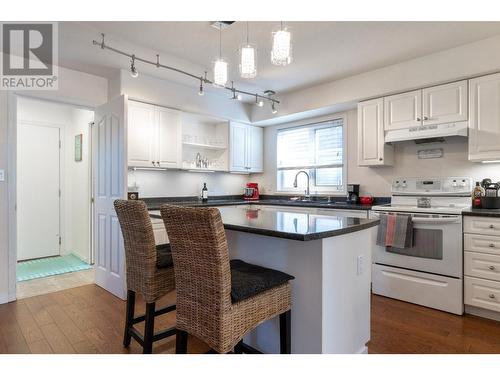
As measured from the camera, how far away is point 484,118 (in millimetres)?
2818

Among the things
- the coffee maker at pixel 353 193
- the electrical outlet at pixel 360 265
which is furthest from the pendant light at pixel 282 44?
the coffee maker at pixel 353 193

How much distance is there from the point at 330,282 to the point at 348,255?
23 centimetres

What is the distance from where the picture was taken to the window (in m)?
4.34

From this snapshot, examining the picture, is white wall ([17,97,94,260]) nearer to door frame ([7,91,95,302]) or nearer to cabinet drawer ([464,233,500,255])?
door frame ([7,91,95,302])

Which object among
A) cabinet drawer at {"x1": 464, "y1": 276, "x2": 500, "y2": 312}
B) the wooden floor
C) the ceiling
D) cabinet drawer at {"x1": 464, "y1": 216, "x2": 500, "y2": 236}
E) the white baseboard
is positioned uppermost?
the ceiling

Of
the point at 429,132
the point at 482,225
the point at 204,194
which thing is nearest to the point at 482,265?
the point at 482,225

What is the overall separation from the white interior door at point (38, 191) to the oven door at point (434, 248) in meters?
4.97

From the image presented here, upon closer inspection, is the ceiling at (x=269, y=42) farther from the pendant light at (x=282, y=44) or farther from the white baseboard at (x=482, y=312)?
the white baseboard at (x=482, y=312)

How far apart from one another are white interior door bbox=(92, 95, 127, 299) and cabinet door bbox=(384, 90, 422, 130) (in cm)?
287

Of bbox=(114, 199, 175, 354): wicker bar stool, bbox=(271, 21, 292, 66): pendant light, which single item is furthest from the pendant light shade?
bbox=(114, 199, 175, 354): wicker bar stool

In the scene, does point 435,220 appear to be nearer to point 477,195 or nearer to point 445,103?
point 477,195

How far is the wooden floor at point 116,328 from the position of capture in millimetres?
2117

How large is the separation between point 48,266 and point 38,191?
4.02 feet

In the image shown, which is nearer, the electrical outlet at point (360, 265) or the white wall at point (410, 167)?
the electrical outlet at point (360, 265)
